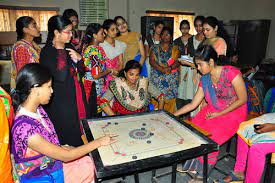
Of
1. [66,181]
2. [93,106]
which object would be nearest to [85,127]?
[66,181]

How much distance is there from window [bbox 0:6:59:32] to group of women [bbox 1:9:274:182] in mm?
2582

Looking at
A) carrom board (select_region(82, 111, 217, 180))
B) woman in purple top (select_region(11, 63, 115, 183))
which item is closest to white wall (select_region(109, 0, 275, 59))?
carrom board (select_region(82, 111, 217, 180))

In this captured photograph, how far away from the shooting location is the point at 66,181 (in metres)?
1.53

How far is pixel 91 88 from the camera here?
116 inches

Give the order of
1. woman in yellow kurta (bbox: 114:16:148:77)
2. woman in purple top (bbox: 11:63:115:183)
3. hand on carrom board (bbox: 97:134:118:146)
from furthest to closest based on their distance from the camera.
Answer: woman in yellow kurta (bbox: 114:16:148:77), hand on carrom board (bbox: 97:134:118:146), woman in purple top (bbox: 11:63:115:183)

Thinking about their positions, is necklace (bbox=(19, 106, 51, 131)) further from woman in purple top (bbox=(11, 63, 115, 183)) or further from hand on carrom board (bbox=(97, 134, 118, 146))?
hand on carrom board (bbox=(97, 134, 118, 146))

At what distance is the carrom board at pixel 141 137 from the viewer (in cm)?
136

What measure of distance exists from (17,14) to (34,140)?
16.6 feet

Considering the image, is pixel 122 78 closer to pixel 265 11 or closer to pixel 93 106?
pixel 93 106

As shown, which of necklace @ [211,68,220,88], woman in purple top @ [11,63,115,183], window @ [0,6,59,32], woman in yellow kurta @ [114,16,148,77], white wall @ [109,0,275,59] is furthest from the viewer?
white wall @ [109,0,275,59]

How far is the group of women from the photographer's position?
1392 millimetres

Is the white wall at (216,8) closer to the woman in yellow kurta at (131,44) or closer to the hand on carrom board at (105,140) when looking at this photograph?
the woman in yellow kurta at (131,44)

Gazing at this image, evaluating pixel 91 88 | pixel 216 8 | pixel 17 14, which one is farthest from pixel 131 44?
pixel 216 8

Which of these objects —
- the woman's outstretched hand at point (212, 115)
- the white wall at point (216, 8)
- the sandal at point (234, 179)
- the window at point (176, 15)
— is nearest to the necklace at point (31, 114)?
the woman's outstretched hand at point (212, 115)
